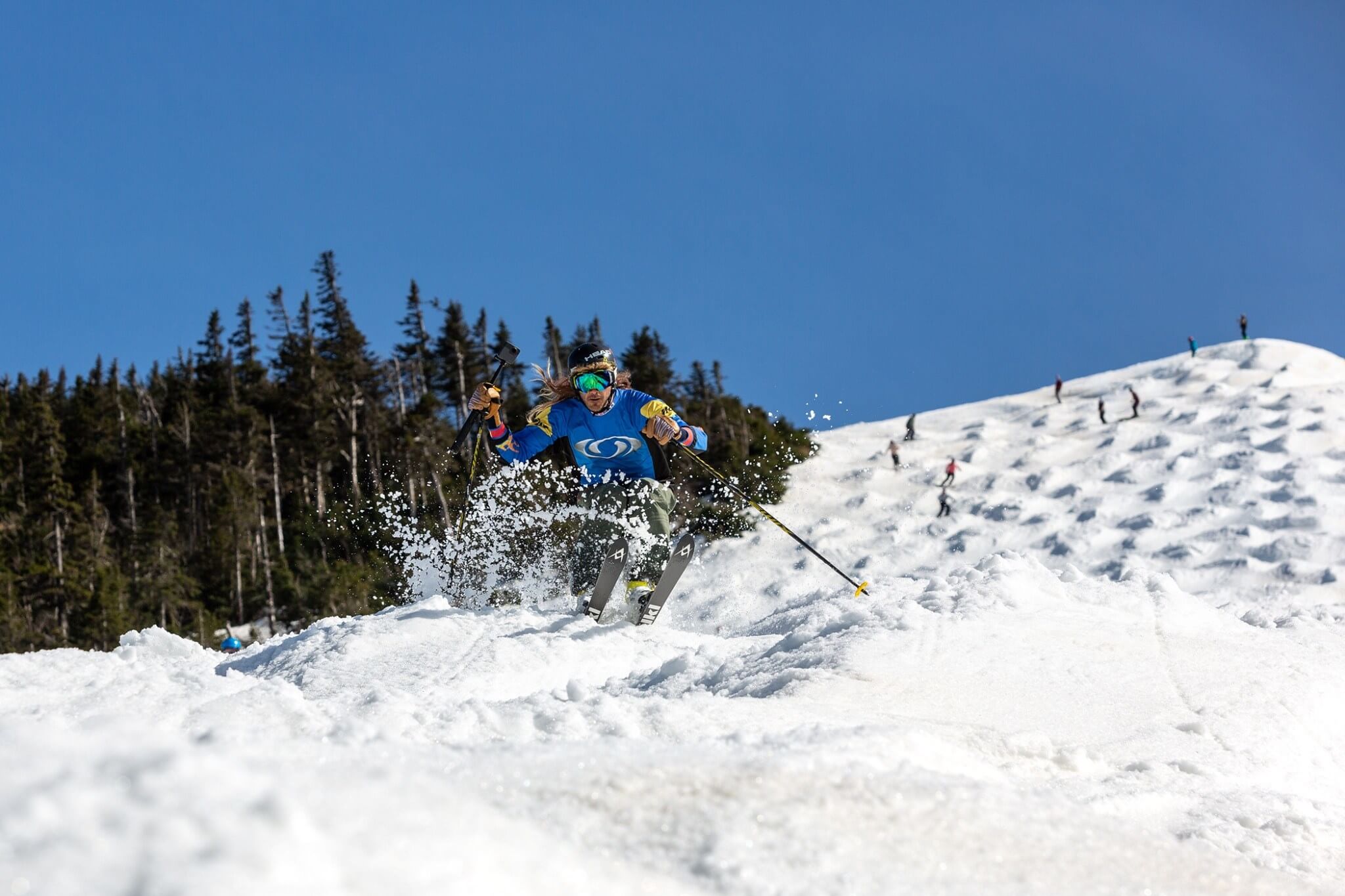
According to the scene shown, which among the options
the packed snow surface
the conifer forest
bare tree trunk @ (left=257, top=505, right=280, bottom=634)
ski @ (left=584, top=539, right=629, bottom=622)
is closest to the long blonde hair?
ski @ (left=584, top=539, right=629, bottom=622)

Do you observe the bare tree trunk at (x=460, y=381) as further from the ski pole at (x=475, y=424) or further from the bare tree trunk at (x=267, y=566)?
the ski pole at (x=475, y=424)

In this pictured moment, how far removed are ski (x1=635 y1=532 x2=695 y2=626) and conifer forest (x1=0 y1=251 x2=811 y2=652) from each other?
1614 cm

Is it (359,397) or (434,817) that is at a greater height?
(359,397)

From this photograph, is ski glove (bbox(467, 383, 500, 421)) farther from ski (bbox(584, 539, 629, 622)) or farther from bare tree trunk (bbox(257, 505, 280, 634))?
bare tree trunk (bbox(257, 505, 280, 634))

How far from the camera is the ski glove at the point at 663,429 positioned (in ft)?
27.0

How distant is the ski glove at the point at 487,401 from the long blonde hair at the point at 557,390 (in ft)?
0.97

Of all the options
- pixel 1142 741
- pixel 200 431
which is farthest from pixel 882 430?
pixel 1142 741

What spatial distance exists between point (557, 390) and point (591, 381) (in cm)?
49

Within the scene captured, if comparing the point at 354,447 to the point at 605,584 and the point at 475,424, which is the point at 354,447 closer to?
the point at 475,424

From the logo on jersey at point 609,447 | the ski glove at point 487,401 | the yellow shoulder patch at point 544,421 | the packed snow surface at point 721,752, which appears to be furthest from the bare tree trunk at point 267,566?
the logo on jersey at point 609,447

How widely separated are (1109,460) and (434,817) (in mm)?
40348

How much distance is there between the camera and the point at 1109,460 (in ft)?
126

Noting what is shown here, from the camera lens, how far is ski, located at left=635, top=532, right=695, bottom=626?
8172 millimetres

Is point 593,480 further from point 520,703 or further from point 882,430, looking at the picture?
point 882,430
